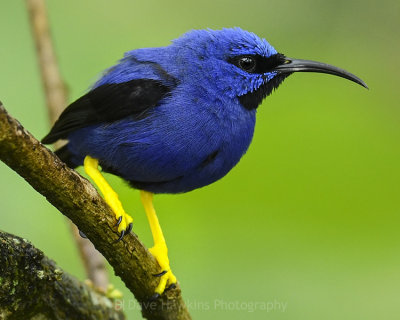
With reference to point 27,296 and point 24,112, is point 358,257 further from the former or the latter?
point 24,112

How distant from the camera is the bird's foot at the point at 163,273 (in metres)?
4.34

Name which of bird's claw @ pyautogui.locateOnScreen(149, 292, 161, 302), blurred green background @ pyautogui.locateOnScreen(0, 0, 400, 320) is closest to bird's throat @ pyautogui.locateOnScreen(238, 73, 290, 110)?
blurred green background @ pyautogui.locateOnScreen(0, 0, 400, 320)

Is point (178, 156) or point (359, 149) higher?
point (359, 149)

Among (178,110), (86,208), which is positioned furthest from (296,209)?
(86,208)

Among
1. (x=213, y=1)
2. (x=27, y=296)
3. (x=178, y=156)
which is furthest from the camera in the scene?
(x=213, y=1)

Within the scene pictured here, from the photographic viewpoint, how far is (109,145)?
4.63 metres

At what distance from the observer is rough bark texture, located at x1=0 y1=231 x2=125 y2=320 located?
3.60m

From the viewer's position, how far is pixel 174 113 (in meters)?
4.50

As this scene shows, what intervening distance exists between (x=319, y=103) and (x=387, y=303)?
1711 millimetres

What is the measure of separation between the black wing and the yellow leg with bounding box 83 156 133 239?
0.96 feet

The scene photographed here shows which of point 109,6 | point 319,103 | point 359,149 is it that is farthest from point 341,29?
point 109,6

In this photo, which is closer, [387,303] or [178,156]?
[178,156]

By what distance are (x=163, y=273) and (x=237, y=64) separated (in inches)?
65.4

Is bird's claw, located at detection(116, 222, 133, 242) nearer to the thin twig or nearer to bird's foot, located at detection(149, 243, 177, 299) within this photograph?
bird's foot, located at detection(149, 243, 177, 299)
